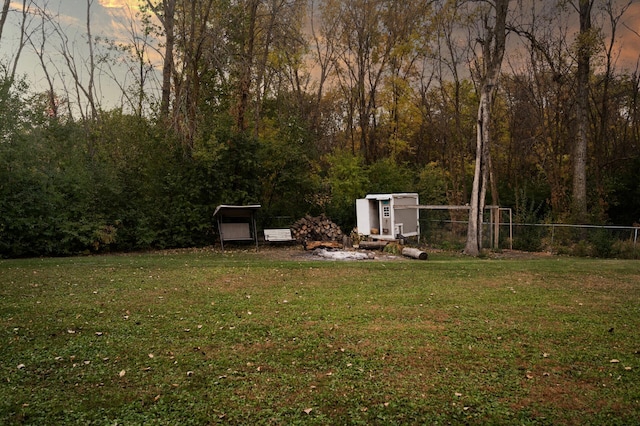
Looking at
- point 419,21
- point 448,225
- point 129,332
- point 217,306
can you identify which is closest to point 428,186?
point 448,225

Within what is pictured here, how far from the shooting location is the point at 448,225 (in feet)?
52.7

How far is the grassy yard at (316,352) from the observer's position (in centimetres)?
322

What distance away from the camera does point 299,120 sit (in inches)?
750

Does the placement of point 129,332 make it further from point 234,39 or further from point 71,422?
point 234,39

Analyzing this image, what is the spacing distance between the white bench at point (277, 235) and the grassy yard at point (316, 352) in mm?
6955

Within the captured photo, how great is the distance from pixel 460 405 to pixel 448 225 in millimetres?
13381

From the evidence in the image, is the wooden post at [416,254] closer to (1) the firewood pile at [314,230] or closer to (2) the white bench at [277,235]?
(1) the firewood pile at [314,230]

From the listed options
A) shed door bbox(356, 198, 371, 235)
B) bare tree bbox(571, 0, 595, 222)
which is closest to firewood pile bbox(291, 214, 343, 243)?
shed door bbox(356, 198, 371, 235)

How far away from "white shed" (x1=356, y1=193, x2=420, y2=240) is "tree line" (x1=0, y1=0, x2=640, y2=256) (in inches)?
70.3

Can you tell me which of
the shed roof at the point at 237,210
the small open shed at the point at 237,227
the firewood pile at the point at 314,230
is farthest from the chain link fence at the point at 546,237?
the shed roof at the point at 237,210

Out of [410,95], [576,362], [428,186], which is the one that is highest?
[410,95]

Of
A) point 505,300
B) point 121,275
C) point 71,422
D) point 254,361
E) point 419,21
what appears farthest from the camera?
point 419,21

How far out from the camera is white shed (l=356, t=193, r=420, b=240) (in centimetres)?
1531

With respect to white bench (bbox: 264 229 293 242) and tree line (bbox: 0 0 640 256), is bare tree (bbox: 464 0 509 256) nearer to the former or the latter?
tree line (bbox: 0 0 640 256)
